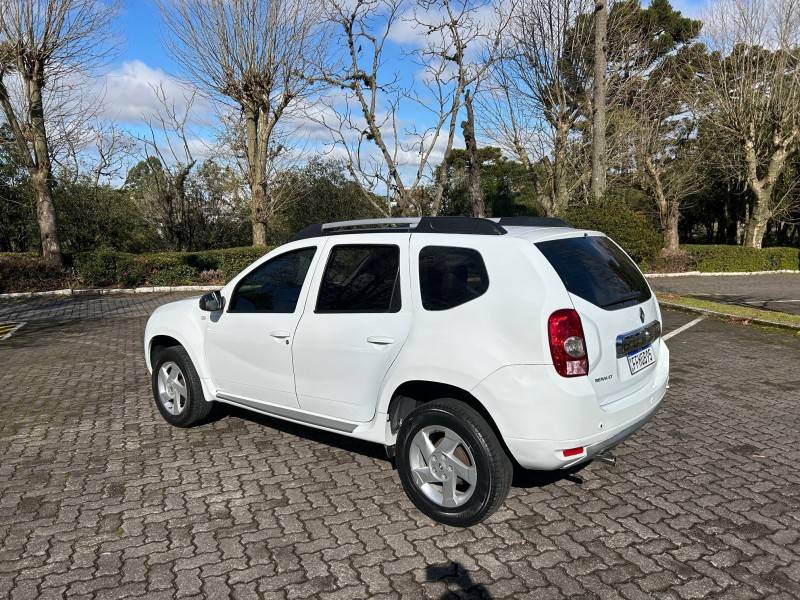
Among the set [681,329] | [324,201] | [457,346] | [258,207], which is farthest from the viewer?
[324,201]

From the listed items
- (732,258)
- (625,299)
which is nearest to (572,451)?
(625,299)

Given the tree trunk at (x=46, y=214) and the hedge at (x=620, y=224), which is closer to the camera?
the hedge at (x=620, y=224)

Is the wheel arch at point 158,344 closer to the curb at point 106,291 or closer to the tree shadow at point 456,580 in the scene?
the tree shadow at point 456,580

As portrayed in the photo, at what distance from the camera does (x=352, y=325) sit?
12.0 feet

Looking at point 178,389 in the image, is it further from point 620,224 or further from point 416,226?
point 620,224

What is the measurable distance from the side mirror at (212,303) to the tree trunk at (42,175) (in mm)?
15324

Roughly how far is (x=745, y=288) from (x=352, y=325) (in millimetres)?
17016

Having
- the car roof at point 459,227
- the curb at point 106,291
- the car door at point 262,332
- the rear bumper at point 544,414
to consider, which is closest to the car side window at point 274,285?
the car door at point 262,332

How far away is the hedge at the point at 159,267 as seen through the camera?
17.3 meters

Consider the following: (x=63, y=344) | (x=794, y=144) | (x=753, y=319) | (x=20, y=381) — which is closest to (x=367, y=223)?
(x=20, y=381)

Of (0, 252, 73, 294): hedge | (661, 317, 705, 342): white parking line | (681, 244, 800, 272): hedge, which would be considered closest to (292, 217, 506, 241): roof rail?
(661, 317, 705, 342): white parking line

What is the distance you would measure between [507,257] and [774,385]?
4.69 metres

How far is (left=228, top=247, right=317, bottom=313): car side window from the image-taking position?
4105mm

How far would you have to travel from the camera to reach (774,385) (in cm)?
617
